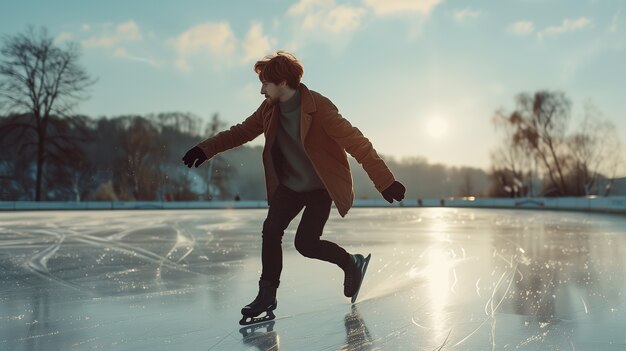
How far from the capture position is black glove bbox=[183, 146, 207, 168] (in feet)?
10.6

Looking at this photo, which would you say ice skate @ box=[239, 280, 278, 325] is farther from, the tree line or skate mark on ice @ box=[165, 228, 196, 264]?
the tree line

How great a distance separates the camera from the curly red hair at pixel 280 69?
301cm

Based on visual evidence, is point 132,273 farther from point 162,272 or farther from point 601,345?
point 601,345

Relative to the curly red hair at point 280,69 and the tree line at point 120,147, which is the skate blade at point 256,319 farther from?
the tree line at point 120,147

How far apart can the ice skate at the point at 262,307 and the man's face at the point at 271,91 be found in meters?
1.06

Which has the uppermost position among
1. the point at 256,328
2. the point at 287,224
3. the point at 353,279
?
the point at 287,224

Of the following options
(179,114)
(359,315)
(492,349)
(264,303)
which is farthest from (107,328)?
(179,114)

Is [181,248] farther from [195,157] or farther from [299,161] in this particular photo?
[299,161]

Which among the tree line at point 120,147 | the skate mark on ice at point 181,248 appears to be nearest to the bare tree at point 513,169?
the tree line at point 120,147

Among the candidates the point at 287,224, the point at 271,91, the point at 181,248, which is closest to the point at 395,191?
the point at 287,224

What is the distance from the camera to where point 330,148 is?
3115mm

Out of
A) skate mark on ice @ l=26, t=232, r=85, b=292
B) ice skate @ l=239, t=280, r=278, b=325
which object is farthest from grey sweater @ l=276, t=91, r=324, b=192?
skate mark on ice @ l=26, t=232, r=85, b=292

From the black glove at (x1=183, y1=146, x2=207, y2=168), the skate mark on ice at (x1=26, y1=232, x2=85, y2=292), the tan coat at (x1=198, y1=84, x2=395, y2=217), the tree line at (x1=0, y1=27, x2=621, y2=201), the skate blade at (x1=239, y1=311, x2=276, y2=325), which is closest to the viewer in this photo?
the skate blade at (x1=239, y1=311, x2=276, y2=325)

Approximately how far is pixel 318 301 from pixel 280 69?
1.49 metres
